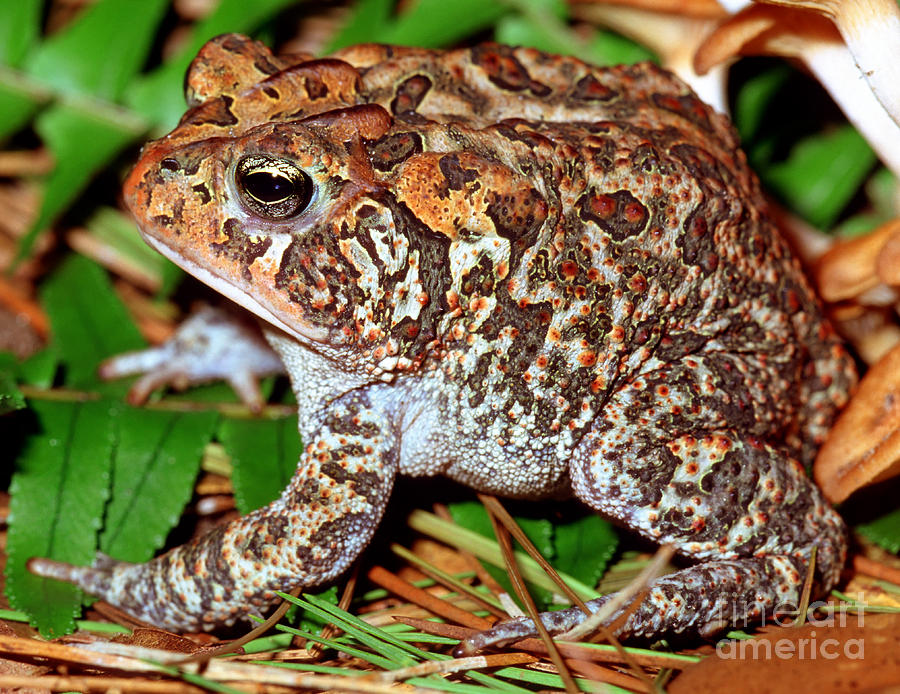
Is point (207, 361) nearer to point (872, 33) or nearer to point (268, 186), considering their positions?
point (268, 186)

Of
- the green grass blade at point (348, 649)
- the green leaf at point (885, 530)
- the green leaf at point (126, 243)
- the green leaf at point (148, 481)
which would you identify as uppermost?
the green leaf at point (126, 243)

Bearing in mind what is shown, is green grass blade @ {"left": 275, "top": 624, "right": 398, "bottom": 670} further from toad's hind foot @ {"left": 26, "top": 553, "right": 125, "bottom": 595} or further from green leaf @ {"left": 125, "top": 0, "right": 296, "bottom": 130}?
green leaf @ {"left": 125, "top": 0, "right": 296, "bottom": 130}

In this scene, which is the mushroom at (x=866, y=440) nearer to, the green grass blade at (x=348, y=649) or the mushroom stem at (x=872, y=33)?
the mushroom stem at (x=872, y=33)

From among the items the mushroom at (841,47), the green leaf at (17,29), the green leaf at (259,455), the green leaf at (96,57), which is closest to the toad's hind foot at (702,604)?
the green leaf at (259,455)

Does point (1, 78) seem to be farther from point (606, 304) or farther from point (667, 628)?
point (667, 628)
